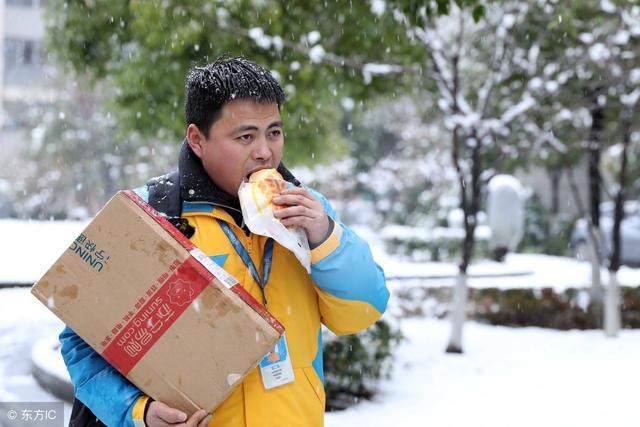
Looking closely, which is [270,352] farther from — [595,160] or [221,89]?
[595,160]

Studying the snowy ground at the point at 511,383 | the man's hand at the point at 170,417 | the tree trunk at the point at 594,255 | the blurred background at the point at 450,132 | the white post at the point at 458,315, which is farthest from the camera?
the tree trunk at the point at 594,255

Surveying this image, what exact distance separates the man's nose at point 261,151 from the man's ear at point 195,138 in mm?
162

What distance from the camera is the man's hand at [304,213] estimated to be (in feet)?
5.50

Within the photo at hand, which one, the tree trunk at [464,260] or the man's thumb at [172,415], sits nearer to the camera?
the man's thumb at [172,415]

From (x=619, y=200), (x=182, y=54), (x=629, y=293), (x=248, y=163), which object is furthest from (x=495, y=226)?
(x=248, y=163)

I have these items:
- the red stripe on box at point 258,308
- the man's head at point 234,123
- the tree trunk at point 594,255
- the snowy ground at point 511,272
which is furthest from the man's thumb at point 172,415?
the snowy ground at point 511,272

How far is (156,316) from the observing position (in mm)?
1616

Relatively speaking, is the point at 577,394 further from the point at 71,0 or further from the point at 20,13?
the point at 20,13

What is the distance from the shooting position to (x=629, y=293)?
1035 centimetres

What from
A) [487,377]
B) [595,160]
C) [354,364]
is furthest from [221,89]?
[595,160]

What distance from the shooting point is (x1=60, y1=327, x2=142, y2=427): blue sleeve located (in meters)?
1.67

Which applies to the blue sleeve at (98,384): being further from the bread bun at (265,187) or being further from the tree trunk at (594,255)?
the tree trunk at (594,255)

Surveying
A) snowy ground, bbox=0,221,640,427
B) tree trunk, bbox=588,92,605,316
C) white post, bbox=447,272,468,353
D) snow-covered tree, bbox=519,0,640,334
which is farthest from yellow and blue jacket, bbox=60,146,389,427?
A: tree trunk, bbox=588,92,605,316

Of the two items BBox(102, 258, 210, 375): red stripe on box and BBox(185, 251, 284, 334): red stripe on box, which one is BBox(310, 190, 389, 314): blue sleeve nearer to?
BBox(185, 251, 284, 334): red stripe on box
